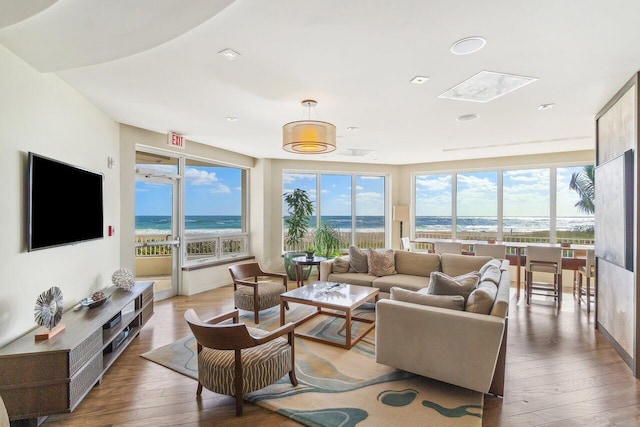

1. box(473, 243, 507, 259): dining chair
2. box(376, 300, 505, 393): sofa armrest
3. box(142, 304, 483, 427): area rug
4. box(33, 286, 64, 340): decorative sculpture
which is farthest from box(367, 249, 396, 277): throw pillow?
box(33, 286, 64, 340): decorative sculpture

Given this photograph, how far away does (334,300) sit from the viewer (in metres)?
3.43

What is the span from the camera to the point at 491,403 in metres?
2.29

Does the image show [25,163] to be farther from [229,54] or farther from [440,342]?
[440,342]

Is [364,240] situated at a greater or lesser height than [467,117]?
lesser

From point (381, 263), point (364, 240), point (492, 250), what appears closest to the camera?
point (381, 263)

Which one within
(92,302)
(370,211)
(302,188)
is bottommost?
(92,302)

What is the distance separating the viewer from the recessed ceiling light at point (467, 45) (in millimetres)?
2133

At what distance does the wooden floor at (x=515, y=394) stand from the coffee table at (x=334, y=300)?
1212mm

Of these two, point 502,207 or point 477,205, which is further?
point 477,205

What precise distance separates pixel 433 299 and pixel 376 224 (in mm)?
5459

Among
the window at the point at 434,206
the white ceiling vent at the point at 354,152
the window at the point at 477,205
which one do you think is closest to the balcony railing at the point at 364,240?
the window at the point at 434,206

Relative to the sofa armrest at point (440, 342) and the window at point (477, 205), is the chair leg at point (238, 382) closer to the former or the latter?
the sofa armrest at point (440, 342)

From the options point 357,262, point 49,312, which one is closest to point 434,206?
A: point 357,262

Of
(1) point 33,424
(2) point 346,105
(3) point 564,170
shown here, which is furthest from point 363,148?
(1) point 33,424
